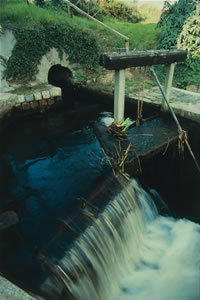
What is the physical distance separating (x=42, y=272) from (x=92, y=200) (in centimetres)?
129

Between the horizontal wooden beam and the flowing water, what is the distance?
6.81ft

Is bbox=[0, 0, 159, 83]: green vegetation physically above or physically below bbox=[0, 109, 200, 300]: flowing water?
above

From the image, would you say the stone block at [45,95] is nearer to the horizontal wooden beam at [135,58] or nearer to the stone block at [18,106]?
the stone block at [18,106]

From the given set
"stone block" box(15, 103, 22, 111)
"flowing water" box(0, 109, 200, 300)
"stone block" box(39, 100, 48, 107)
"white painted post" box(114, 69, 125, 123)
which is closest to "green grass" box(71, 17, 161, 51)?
"stone block" box(39, 100, 48, 107)

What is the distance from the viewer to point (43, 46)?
8.17m

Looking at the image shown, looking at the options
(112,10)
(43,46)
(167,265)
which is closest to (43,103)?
(43,46)

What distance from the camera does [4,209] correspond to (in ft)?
12.7

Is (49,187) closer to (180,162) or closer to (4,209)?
(4,209)

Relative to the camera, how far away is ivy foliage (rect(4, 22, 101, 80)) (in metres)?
7.68

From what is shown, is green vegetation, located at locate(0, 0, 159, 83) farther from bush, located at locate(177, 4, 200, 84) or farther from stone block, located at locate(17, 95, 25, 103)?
bush, located at locate(177, 4, 200, 84)

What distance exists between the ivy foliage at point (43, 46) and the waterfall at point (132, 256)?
21.0 feet

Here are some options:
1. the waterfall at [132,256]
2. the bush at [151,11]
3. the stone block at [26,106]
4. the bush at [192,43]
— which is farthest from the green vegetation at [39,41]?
the bush at [151,11]

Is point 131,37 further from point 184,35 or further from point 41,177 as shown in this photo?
point 41,177

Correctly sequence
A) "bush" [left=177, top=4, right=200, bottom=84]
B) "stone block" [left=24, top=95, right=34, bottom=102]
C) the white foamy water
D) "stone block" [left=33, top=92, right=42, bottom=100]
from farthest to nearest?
1. "bush" [left=177, top=4, right=200, bottom=84]
2. "stone block" [left=33, top=92, right=42, bottom=100]
3. "stone block" [left=24, top=95, right=34, bottom=102]
4. the white foamy water
